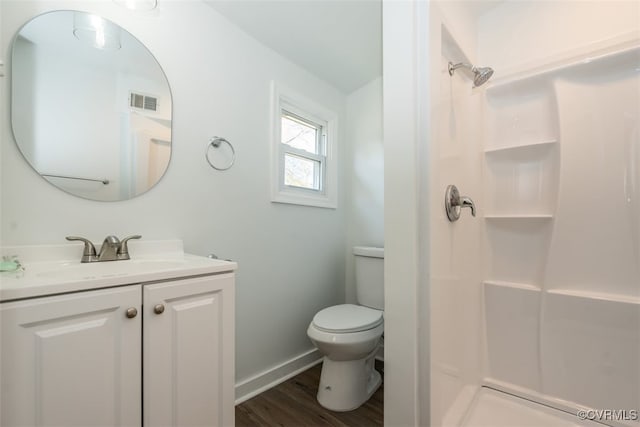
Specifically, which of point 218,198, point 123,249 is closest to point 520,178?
point 218,198

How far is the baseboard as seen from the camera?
1.51 m

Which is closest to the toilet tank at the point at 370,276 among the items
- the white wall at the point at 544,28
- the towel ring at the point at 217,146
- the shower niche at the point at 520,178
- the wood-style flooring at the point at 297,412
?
the wood-style flooring at the point at 297,412

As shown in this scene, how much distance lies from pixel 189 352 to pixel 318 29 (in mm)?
1766

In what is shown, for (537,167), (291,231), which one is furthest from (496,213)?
(291,231)

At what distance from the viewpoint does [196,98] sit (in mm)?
1391

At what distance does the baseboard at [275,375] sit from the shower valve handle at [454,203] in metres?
1.38

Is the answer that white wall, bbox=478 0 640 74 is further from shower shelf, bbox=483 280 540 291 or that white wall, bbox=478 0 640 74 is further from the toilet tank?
the toilet tank

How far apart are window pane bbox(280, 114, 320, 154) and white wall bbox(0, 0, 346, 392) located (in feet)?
0.69

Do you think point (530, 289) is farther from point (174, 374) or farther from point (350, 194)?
point (174, 374)

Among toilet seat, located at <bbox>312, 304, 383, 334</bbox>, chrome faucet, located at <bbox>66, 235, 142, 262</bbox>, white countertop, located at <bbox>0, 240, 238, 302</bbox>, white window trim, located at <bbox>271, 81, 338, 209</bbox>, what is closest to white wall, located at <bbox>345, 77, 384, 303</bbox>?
white window trim, located at <bbox>271, 81, 338, 209</bbox>

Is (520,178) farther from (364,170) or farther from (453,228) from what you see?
(364,170)

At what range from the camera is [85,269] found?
89cm

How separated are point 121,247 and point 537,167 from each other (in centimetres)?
198

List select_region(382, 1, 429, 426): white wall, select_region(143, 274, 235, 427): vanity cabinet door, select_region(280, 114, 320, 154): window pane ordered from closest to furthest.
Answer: select_region(143, 274, 235, 427): vanity cabinet door, select_region(382, 1, 429, 426): white wall, select_region(280, 114, 320, 154): window pane
